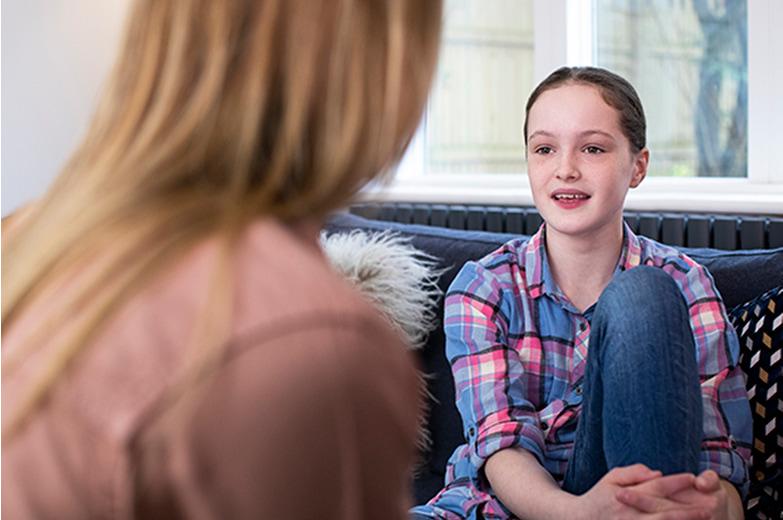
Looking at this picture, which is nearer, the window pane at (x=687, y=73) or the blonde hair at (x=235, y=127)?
the blonde hair at (x=235, y=127)

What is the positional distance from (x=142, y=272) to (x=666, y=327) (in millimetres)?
970

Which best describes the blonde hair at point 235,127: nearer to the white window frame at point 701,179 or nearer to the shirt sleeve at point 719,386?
the shirt sleeve at point 719,386

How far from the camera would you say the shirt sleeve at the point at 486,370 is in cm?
182

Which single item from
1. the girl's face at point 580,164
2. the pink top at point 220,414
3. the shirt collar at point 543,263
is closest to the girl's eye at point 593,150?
the girl's face at point 580,164

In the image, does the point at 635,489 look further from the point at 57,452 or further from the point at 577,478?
the point at 57,452

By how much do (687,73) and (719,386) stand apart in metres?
1.29

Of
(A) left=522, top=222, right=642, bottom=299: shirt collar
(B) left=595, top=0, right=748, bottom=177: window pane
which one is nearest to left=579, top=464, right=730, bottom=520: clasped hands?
(A) left=522, top=222, right=642, bottom=299: shirt collar

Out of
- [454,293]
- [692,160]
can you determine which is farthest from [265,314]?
[692,160]

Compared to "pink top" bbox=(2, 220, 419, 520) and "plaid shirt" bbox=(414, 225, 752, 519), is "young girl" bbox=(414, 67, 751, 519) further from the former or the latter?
"pink top" bbox=(2, 220, 419, 520)

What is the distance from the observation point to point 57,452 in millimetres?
642

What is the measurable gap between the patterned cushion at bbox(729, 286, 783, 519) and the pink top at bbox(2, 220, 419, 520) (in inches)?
52.2

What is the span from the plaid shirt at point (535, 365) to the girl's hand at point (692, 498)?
0.22 m

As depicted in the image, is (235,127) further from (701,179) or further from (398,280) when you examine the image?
(701,179)

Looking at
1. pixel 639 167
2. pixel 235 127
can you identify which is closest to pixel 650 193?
pixel 639 167
